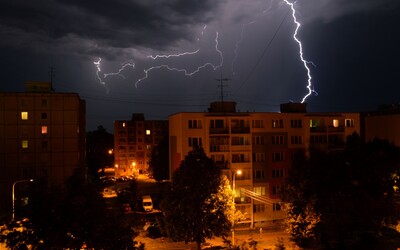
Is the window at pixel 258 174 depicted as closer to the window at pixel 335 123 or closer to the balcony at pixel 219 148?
the balcony at pixel 219 148

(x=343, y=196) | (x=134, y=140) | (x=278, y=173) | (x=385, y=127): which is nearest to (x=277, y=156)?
(x=278, y=173)

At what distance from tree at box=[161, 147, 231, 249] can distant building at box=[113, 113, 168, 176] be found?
64.3 meters

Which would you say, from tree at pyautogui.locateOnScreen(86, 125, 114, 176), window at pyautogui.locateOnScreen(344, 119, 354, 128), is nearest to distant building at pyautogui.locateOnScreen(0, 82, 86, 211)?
window at pyautogui.locateOnScreen(344, 119, 354, 128)

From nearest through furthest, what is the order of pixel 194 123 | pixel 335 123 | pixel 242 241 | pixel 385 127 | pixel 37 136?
pixel 242 241, pixel 194 123, pixel 335 123, pixel 37 136, pixel 385 127

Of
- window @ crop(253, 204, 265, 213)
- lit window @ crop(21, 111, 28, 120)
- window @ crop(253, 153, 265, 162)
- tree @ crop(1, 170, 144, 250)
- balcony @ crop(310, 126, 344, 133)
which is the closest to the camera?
tree @ crop(1, 170, 144, 250)

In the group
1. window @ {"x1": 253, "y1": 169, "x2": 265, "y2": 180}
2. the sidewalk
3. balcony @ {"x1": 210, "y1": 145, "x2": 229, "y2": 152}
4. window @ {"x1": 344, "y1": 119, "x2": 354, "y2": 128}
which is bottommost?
the sidewalk

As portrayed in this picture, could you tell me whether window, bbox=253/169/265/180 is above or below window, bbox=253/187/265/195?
above

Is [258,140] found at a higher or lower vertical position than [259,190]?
higher

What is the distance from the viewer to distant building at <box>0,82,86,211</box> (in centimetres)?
4416

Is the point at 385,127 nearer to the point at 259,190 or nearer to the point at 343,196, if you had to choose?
the point at 259,190

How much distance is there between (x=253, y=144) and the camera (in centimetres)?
3969

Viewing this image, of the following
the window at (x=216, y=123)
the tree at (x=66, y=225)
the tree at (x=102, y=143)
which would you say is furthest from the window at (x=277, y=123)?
the tree at (x=102, y=143)

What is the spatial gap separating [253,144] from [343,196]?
640 inches

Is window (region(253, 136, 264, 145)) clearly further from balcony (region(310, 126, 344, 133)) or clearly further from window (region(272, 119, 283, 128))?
balcony (region(310, 126, 344, 133))
